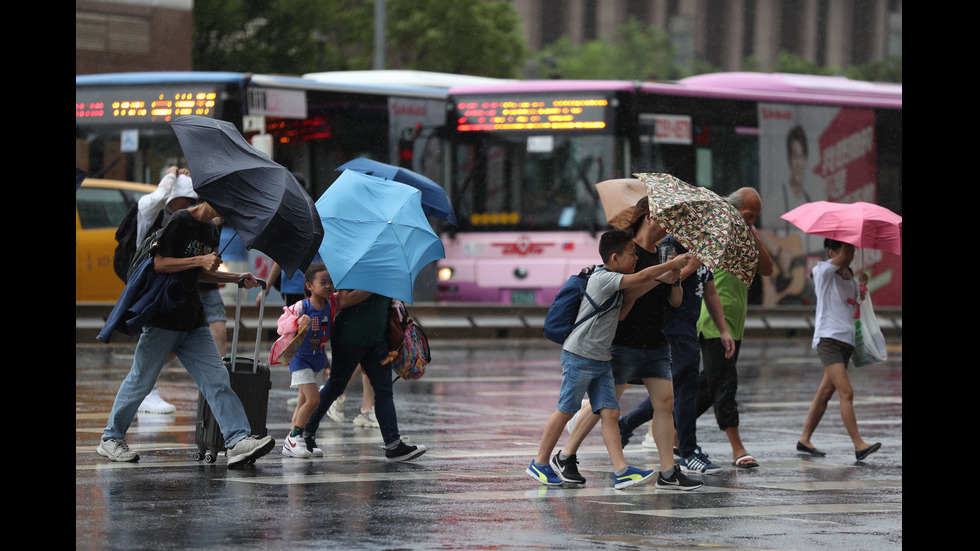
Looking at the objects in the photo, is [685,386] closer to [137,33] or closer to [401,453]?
[401,453]

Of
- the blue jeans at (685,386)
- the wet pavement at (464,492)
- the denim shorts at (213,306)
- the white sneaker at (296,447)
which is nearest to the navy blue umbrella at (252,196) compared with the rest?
the wet pavement at (464,492)

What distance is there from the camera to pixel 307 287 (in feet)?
29.2

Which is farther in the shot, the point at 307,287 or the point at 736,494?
the point at 307,287

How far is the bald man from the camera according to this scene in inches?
366

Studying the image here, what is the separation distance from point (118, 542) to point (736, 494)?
351 cm

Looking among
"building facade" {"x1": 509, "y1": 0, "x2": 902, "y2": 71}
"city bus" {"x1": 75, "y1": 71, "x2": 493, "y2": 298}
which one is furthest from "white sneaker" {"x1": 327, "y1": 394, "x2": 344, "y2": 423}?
"building facade" {"x1": 509, "y1": 0, "x2": 902, "y2": 71}

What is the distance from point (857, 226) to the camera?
968 cm

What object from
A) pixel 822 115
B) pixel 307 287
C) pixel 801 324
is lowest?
pixel 801 324

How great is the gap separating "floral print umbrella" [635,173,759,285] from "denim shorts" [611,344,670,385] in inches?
28.4

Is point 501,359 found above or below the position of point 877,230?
below

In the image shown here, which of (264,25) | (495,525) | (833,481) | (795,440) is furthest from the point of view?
(264,25)
